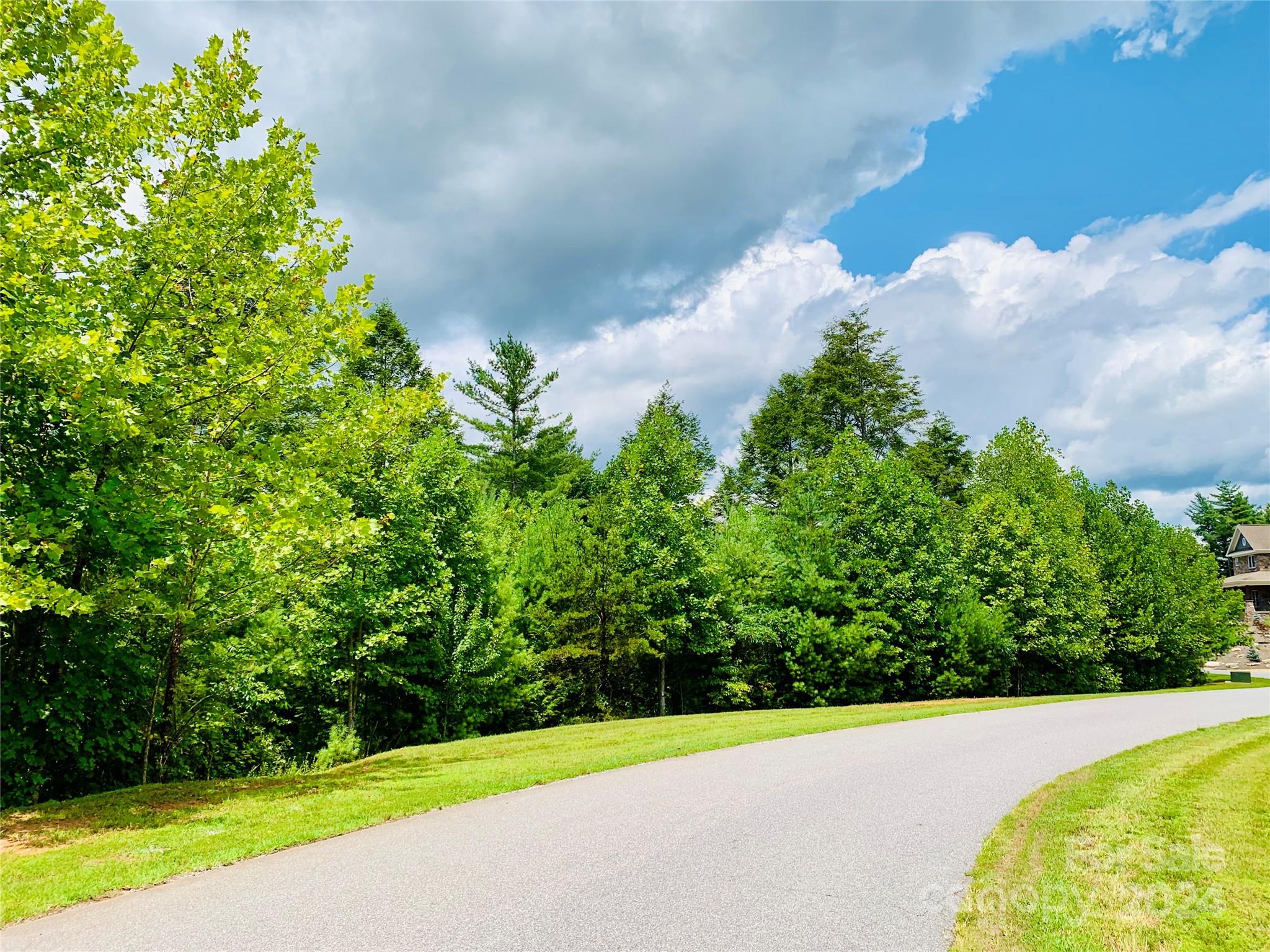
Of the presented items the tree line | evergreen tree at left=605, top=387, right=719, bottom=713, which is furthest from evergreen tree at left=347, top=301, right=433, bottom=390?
evergreen tree at left=605, top=387, right=719, bottom=713

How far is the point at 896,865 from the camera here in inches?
224

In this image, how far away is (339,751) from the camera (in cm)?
1478

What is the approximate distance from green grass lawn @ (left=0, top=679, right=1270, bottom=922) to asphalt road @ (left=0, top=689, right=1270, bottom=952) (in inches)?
15.0

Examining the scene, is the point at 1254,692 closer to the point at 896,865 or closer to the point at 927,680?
the point at 927,680

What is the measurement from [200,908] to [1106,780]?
9.98 m

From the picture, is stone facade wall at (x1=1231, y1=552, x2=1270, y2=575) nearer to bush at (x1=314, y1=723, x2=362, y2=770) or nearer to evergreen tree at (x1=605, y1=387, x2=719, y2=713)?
evergreen tree at (x1=605, y1=387, x2=719, y2=713)

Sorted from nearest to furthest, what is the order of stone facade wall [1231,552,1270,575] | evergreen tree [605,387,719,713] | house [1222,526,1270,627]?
evergreen tree [605,387,719,713] → house [1222,526,1270,627] → stone facade wall [1231,552,1270,575]

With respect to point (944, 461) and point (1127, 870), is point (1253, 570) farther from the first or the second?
point (1127, 870)

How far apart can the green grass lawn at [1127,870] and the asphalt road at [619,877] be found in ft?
0.93

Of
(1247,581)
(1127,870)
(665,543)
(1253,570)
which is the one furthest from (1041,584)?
(1253,570)

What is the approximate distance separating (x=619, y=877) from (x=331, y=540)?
650 centimetres

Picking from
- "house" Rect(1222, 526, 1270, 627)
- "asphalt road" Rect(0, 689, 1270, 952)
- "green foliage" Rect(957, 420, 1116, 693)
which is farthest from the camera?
"house" Rect(1222, 526, 1270, 627)

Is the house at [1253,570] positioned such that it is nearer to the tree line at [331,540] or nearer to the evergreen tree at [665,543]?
the tree line at [331,540]

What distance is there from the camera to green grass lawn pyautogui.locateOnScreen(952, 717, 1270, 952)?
454cm
